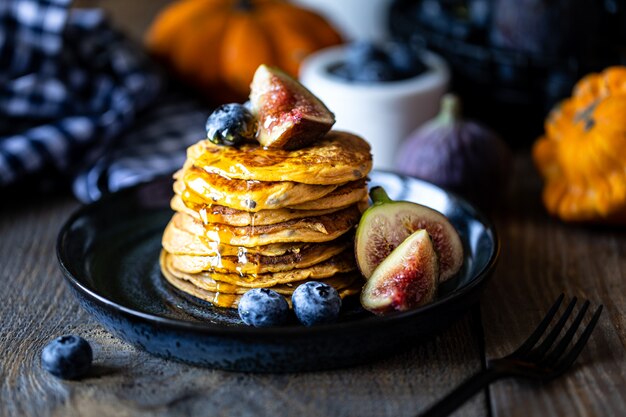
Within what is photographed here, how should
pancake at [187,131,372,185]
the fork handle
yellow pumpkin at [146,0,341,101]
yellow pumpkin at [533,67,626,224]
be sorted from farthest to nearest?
yellow pumpkin at [146,0,341,101] < yellow pumpkin at [533,67,626,224] < pancake at [187,131,372,185] < the fork handle

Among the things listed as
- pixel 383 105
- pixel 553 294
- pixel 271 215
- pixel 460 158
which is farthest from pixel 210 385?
pixel 383 105

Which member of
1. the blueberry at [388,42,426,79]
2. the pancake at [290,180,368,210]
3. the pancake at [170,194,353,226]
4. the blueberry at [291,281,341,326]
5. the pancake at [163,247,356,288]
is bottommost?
the pancake at [163,247,356,288]

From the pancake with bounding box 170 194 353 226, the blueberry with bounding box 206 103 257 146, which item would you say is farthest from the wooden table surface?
the blueberry with bounding box 206 103 257 146

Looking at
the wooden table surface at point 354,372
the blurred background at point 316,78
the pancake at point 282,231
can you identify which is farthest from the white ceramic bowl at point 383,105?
the pancake at point 282,231

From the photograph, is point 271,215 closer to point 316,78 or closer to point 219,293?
point 219,293

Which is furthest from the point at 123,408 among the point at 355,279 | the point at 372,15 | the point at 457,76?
the point at 372,15

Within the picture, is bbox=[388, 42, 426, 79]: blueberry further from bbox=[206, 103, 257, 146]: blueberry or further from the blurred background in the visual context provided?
bbox=[206, 103, 257, 146]: blueberry

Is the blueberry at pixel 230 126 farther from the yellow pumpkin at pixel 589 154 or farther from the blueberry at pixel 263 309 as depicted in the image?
the yellow pumpkin at pixel 589 154
